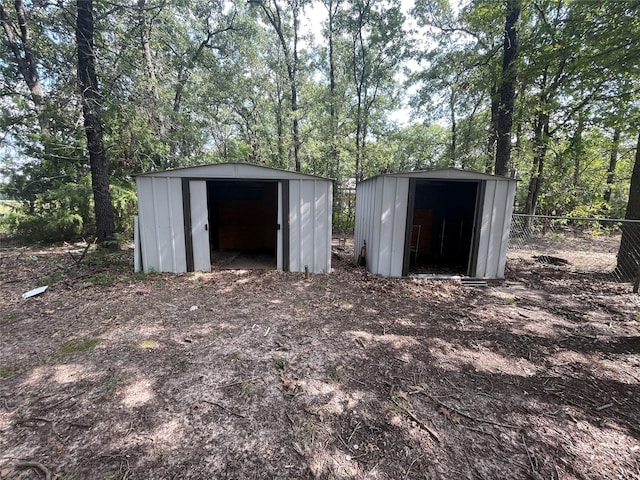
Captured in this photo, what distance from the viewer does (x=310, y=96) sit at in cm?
1474

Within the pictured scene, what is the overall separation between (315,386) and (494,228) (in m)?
4.89

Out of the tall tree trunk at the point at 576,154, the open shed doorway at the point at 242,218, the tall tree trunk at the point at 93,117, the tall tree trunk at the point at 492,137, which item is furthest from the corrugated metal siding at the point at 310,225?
the tall tree trunk at the point at 492,137

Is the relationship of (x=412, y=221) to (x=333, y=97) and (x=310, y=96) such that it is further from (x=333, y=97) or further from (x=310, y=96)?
(x=310, y=96)

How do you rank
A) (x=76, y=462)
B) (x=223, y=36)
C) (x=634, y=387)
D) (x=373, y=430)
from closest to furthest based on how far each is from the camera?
(x=76, y=462)
(x=373, y=430)
(x=634, y=387)
(x=223, y=36)

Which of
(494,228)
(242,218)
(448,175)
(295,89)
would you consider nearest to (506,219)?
(494,228)

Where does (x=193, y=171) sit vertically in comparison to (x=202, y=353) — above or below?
above

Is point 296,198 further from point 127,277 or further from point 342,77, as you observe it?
point 342,77

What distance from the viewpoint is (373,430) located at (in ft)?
6.15

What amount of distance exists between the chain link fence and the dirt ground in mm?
1391

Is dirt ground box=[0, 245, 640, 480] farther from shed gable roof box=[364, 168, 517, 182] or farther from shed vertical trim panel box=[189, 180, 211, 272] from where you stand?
shed gable roof box=[364, 168, 517, 182]

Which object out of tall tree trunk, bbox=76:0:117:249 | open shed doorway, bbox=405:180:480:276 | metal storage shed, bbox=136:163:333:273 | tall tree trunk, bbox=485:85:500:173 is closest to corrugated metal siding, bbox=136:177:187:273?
metal storage shed, bbox=136:163:333:273

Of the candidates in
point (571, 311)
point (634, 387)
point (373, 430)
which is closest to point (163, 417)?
point (373, 430)

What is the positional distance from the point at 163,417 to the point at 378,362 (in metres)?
1.86

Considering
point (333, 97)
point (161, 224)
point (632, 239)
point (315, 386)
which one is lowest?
point (315, 386)
